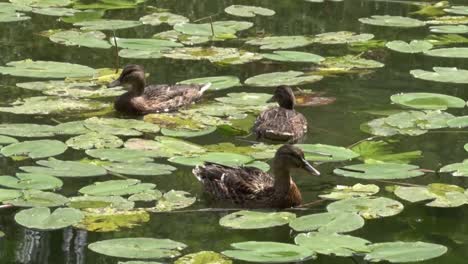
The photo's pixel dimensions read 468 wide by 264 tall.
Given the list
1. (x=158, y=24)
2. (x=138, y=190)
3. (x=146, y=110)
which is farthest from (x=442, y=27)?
(x=138, y=190)

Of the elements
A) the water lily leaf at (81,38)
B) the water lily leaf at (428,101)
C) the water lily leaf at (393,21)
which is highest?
the water lily leaf at (81,38)

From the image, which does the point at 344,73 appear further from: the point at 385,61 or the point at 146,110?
the point at 146,110

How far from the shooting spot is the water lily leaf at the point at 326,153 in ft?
29.9

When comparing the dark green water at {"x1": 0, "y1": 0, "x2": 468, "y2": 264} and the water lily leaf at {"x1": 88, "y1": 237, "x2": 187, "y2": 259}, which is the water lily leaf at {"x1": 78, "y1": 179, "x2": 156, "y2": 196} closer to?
the dark green water at {"x1": 0, "y1": 0, "x2": 468, "y2": 264}

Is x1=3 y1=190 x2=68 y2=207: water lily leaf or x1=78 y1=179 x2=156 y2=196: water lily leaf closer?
x1=3 y1=190 x2=68 y2=207: water lily leaf

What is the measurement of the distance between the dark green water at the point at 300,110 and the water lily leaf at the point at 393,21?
3.5 inches

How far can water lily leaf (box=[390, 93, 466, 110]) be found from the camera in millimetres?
10422

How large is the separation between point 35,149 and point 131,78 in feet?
6.50

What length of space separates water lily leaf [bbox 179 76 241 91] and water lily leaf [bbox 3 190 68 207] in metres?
3.10

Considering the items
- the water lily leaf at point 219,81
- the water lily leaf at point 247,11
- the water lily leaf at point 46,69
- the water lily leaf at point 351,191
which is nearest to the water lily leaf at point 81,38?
the water lily leaf at point 46,69

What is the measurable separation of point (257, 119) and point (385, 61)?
239 centimetres

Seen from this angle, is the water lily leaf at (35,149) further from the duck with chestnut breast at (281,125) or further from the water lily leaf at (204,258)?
the water lily leaf at (204,258)

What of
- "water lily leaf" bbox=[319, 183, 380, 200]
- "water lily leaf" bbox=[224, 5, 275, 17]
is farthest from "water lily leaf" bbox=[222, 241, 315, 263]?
"water lily leaf" bbox=[224, 5, 275, 17]

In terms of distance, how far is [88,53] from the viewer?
482 inches
